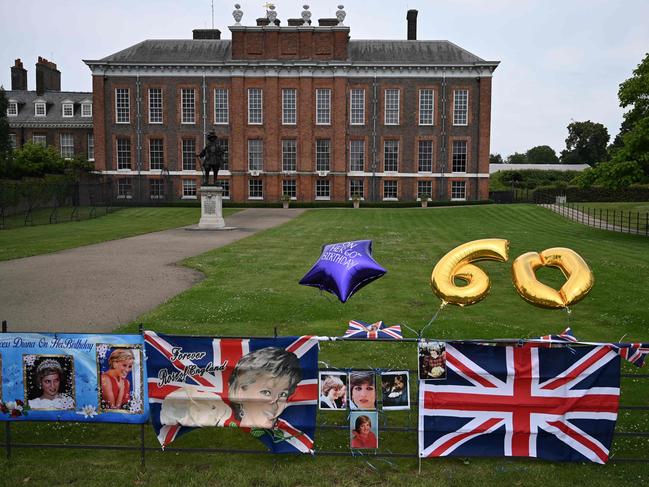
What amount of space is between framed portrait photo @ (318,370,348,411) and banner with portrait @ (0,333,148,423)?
1.89 m

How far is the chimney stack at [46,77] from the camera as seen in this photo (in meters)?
70.5

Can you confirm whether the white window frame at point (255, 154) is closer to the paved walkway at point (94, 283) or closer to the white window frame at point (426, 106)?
the white window frame at point (426, 106)

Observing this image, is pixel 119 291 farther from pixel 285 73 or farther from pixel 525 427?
pixel 285 73

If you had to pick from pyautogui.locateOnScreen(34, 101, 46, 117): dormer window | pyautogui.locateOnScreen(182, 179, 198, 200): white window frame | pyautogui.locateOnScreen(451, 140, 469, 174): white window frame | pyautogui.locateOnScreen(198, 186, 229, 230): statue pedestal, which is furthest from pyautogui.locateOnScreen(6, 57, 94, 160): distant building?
pyautogui.locateOnScreen(451, 140, 469, 174): white window frame

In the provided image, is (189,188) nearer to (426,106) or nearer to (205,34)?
(205,34)

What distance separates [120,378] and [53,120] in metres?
69.6

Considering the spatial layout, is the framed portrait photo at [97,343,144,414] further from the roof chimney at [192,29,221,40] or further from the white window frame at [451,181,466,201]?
the roof chimney at [192,29,221,40]

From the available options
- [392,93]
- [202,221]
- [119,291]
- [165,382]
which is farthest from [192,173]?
[165,382]

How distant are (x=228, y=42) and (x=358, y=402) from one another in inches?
2318

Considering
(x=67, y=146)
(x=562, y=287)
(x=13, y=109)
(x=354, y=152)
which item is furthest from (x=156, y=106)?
(x=562, y=287)

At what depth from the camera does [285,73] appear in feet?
189

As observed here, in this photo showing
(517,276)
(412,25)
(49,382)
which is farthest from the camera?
(412,25)

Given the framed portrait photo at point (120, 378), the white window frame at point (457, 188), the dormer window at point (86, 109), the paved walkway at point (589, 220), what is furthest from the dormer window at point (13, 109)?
the framed portrait photo at point (120, 378)

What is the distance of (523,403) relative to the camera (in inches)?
245
